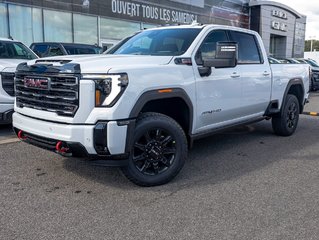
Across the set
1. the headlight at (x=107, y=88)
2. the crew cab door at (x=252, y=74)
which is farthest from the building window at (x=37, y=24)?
the headlight at (x=107, y=88)

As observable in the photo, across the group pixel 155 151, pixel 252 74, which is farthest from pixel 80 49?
pixel 155 151

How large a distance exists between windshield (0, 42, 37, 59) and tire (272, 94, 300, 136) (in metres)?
5.42

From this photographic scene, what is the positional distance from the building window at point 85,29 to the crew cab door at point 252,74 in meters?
16.4

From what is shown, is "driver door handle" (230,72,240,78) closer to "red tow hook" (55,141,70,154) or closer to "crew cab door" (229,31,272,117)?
"crew cab door" (229,31,272,117)

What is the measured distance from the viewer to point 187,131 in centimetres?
478

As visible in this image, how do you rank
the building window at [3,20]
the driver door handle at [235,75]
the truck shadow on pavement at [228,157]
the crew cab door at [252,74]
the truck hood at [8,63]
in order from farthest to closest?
1. the building window at [3,20]
2. the truck hood at [8,63]
3. the crew cab door at [252,74]
4. the driver door handle at [235,75]
5. the truck shadow on pavement at [228,157]

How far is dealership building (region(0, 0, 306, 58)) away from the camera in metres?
18.5

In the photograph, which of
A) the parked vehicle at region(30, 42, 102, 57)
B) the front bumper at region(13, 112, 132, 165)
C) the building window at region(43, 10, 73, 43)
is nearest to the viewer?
the front bumper at region(13, 112, 132, 165)

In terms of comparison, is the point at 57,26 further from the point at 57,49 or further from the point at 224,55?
the point at 224,55

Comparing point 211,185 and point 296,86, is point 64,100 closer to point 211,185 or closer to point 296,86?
point 211,185

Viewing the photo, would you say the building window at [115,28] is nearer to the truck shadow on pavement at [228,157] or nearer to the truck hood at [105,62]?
the truck shadow on pavement at [228,157]

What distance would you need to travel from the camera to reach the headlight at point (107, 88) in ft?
12.2

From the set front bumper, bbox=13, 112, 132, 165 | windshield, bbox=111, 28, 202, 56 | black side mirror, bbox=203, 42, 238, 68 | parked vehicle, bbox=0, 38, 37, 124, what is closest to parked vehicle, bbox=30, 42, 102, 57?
parked vehicle, bbox=0, 38, 37, 124

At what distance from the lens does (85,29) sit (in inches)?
855
